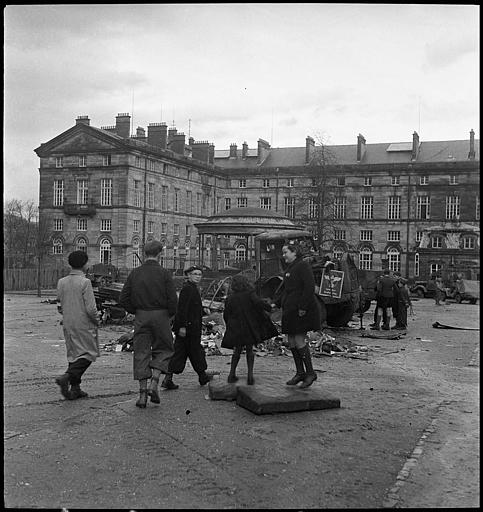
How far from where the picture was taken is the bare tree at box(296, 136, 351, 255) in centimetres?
4897

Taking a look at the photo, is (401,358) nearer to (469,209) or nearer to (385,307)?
(385,307)

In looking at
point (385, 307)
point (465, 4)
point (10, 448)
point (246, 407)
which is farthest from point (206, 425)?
point (385, 307)

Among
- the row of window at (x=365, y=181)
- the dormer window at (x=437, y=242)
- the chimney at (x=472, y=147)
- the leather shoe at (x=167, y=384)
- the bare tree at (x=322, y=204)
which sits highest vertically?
the chimney at (x=472, y=147)

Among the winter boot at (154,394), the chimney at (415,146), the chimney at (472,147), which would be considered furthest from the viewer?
the chimney at (415,146)

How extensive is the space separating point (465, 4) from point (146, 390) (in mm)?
5877

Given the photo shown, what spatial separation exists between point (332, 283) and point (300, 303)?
9759mm

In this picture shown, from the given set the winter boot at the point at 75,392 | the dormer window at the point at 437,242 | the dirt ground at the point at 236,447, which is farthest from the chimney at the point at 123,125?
the winter boot at the point at 75,392

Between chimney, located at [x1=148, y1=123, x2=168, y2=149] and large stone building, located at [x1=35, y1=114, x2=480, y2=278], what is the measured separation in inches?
3.9

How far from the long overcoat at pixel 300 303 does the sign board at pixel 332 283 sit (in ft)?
31.2

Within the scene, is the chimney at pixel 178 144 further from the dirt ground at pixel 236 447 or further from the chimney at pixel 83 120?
the dirt ground at pixel 236 447

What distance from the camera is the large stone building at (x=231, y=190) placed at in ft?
182

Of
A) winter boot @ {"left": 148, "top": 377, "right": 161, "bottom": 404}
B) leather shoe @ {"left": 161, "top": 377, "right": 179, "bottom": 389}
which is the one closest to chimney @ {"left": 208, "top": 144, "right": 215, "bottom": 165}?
leather shoe @ {"left": 161, "top": 377, "right": 179, "bottom": 389}

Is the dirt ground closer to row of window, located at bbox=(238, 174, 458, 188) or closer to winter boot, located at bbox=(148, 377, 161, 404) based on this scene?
winter boot, located at bbox=(148, 377, 161, 404)

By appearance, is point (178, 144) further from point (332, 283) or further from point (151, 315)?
point (151, 315)
